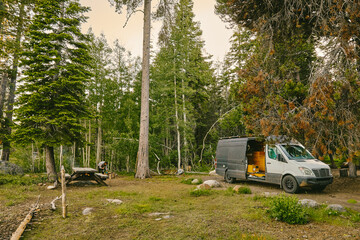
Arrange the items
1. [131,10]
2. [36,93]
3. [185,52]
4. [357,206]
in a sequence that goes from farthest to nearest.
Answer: [185,52] < [131,10] < [36,93] < [357,206]

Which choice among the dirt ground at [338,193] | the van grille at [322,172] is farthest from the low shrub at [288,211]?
the van grille at [322,172]

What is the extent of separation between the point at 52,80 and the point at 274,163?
40.6 feet

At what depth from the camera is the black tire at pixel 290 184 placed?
850 centimetres

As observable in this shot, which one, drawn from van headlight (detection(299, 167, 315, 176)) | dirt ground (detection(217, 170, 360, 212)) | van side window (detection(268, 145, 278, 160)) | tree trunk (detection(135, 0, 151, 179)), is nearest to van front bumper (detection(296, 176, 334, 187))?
van headlight (detection(299, 167, 315, 176))

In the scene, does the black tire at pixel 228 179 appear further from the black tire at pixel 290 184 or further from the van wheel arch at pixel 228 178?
the black tire at pixel 290 184

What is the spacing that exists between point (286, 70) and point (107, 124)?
714 inches

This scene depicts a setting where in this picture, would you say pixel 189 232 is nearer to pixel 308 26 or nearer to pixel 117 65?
pixel 308 26

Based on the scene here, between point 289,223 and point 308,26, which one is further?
point 308,26

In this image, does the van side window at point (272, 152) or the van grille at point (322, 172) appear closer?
the van grille at point (322, 172)

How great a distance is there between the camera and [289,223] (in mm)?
4895

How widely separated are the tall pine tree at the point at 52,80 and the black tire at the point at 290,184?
1049 cm

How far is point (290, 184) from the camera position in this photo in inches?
348

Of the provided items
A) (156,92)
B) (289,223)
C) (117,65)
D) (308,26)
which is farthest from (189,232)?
(117,65)

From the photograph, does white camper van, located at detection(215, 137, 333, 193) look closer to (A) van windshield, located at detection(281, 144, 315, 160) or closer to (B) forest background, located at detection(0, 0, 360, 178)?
(A) van windshield, located at detection(281, 144, 315, 160)
